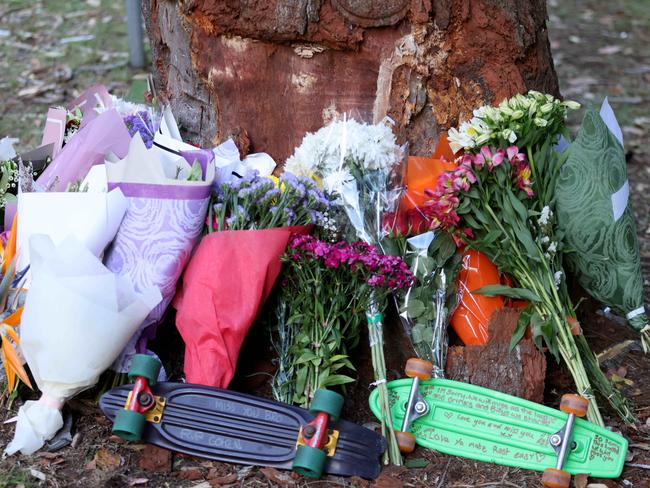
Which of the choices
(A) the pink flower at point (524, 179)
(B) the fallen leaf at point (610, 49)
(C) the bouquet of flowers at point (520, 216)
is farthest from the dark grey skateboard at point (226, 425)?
(B) the fallen leaf at point (610, 49)

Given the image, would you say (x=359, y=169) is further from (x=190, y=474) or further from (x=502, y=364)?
(x=190, y=474)

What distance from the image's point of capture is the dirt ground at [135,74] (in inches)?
107

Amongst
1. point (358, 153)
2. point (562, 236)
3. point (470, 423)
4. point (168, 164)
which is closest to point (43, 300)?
point (168, 164)

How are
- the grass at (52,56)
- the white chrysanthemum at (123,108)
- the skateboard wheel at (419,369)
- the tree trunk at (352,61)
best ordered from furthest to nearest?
the grass at (52,56), the white chrysanthemum at (123,108), the tree trunk at (352,61), the skateboard wheel at (419,369)

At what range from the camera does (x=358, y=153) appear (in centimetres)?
312

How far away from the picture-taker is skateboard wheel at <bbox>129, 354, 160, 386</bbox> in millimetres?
2713

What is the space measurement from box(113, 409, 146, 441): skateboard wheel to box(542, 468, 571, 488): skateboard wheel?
1203 millimetres

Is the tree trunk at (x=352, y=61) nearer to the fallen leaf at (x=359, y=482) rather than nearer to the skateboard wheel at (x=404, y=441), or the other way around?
the skateboard wheel at (x=404, y=441)

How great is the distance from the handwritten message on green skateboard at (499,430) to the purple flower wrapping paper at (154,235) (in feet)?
2.56

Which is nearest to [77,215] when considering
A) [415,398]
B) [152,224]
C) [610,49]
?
[152,224]

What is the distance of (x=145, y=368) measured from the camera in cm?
272

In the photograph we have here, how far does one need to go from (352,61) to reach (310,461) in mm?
1446

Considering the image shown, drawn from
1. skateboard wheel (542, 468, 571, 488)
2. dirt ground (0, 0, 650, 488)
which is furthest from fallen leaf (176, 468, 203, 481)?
skateboard wheel (542, 468, 571, 488)

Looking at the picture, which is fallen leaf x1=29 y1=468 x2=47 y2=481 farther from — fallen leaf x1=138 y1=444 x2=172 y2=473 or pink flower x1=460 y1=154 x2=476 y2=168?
pink flower x1=460 y1=154 x2=476 y2=168
